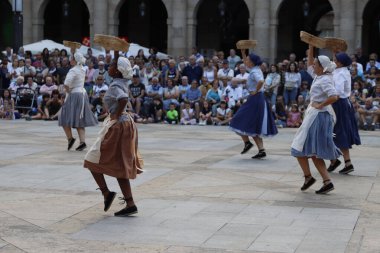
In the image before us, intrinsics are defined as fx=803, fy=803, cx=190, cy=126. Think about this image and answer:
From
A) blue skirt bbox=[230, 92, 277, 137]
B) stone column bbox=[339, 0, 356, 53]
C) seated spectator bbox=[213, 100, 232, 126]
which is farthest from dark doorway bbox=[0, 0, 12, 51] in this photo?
blue skirt bbox=[230, 92, 277, 137]

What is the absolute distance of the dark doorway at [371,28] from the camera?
3559 cm

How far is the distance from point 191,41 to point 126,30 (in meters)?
7.54

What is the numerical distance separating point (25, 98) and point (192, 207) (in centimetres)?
1606

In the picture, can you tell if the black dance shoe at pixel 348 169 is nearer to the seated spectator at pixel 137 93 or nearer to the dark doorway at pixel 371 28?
the seated spectator at pixel 137 93

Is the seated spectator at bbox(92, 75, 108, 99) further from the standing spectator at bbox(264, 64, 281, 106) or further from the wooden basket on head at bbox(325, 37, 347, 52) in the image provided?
the wooden basket on head at bbox(325, 37, 347, 52)

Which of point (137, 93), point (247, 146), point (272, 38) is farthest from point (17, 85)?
point (247, 146)

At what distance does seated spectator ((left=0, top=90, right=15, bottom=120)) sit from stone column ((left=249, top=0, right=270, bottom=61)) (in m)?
10.8

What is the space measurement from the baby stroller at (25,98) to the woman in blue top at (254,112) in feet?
39.3

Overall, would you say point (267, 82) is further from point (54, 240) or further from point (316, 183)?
point (54, 240)

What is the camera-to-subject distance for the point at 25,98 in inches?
944

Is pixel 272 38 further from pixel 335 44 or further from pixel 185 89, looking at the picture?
pixel 335 44

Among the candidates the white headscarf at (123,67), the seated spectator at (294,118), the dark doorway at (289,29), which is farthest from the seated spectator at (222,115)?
the dark doorway at (289,29)

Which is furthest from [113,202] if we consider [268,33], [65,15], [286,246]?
[65,15]

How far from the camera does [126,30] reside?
3875cm
